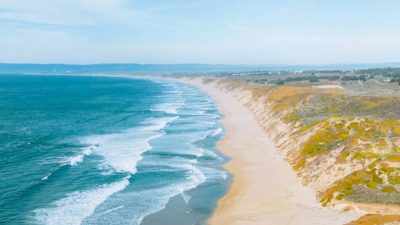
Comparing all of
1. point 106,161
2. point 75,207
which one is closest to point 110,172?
point 106,161

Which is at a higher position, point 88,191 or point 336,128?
point 336,128

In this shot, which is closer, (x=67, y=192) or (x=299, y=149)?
(x=67, y=192)

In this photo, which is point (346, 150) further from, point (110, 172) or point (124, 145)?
point (124, 145)

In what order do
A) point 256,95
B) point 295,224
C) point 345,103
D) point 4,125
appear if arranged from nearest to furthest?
point 295,224 < point 345,103 < point 4,125 < point 256,95

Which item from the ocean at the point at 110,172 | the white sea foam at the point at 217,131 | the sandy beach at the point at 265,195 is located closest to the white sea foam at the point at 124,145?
the ocean at the point at 110,172

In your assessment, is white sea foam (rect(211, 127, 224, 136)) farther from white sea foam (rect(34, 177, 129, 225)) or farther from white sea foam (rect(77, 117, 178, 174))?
white sea foam (rect(34, 177, 129, 225))

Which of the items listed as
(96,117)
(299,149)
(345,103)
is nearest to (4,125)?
(96,117)

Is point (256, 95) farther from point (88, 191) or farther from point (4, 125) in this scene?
point (88, 191)
